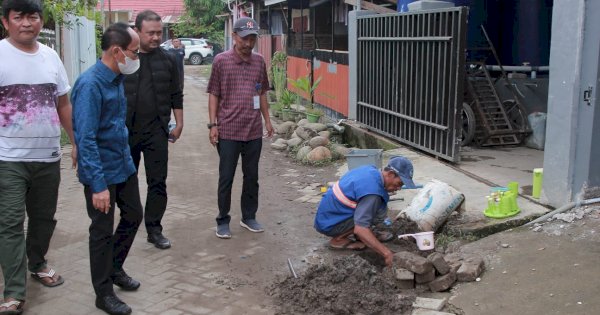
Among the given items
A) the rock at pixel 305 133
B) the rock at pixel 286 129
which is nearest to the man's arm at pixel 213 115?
the rock at pixel 305 133

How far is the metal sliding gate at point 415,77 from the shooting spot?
707 cm

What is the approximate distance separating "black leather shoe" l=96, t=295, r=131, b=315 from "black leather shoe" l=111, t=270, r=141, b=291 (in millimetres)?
316

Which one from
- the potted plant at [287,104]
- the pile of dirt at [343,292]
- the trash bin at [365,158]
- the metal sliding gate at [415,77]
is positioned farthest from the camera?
the potted plant at [287,104]

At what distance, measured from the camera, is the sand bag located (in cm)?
508

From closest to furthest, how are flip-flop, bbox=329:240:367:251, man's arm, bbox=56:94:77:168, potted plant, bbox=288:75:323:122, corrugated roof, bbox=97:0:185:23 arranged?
man's arm, bbox=56:94:77:168 → flip-flop, bbox=329:240:367:251 → potted plant, bbox=288:75:323:122 → corrugated roof, bbox=97:0:185:23

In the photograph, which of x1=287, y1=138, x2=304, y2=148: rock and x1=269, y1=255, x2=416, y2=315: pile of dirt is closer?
x1=269, y1=255, x2=416, y2=315: pile of dirt

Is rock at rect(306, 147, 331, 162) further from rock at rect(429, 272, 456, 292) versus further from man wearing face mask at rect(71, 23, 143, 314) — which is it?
man wearing face mask at rect(71, 23, 143, 314)

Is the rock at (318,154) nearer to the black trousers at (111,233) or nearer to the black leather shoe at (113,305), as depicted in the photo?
the black trousers at (111,233)

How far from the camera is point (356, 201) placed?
4.80 m

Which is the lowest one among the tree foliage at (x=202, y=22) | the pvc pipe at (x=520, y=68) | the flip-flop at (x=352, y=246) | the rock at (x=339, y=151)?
the flip-flop at (x=352, y=246)

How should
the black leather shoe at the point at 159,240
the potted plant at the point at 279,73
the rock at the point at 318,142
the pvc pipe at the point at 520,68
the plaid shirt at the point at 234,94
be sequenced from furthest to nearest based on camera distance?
the potted plant at the point at 279,73, the pvc pipe at the point at 520,68, the rock at the point at 318,142, the plaid shirt at the point at 234,94, the black leather shoe at the point at 159,240

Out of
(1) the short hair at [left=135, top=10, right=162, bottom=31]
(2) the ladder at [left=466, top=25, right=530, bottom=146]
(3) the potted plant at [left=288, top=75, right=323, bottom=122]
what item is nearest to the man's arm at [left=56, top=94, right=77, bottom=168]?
(1) the short hair at [left=135, top=10, right=162, bottom=31]

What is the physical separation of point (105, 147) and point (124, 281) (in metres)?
1.04

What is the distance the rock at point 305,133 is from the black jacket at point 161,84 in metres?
4.88
